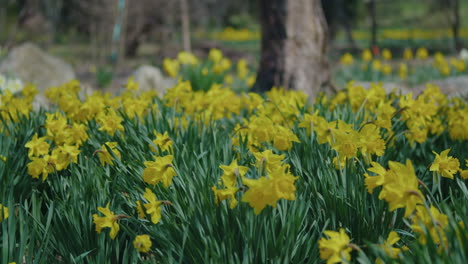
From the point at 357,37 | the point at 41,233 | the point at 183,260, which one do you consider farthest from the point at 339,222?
the point at 357,37

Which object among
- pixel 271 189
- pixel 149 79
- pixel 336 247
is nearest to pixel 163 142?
pixel 271 189

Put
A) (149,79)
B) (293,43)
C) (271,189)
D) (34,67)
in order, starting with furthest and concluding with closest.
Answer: (149,79), (34,67), (293,43), (271,189)

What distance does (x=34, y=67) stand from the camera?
22.4 feet

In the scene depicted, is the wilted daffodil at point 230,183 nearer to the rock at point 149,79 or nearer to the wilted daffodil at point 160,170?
the wilted daffodil at point 160,170

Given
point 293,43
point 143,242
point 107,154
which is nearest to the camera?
point 143,242

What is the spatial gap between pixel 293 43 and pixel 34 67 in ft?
13.0

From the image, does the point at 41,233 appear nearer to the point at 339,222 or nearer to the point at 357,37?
the point at 339,222

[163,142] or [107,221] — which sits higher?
[163,142]

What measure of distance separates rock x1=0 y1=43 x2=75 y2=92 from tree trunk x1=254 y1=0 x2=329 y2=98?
11.0 feet

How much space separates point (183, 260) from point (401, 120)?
1.57 meters

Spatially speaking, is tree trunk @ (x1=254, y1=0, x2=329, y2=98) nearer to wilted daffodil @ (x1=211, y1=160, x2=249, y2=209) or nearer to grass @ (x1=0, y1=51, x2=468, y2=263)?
grass @ (x1=0, y1=51, x2=468, y2=263)

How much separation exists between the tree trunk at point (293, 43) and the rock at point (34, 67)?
3340 mm

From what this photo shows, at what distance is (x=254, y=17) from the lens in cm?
3425

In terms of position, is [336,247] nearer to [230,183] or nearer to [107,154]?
[230,183]
